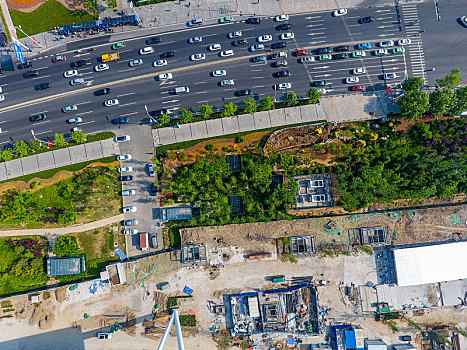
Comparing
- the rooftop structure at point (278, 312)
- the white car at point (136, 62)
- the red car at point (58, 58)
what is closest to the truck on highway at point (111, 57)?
the white car at point (136, 62)

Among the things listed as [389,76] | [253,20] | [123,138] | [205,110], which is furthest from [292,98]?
[123,138]

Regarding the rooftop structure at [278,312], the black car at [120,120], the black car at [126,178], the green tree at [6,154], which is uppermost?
the black car at [120,120]

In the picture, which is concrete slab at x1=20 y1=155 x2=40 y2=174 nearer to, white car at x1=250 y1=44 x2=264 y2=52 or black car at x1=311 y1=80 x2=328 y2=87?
white car at x1=250 y1=44 x2=264 y2=52

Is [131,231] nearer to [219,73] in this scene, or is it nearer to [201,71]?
[201,71]

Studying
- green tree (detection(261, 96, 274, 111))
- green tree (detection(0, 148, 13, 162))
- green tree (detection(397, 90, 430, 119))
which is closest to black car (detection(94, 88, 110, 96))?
green tree (detection(0, 148, 13, 162))

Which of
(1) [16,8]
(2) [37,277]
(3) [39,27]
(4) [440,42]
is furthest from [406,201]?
(1) [16,8]

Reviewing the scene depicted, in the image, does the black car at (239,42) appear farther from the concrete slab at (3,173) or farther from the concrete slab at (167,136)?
the concrete slab at (3,173)

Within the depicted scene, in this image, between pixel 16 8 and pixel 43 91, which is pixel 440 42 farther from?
pixel 16 8
